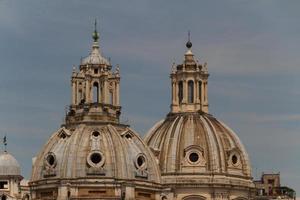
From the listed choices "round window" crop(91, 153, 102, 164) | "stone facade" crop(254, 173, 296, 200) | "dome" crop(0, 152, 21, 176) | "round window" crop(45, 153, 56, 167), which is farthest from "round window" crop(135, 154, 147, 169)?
"stone facade" crop(254, 173, 296, 200)

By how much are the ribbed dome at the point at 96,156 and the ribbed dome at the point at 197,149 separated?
1713cm

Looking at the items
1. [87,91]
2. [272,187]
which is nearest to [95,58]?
[87,91]

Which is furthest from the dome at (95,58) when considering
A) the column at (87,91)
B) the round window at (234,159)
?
the round window at (234,159)

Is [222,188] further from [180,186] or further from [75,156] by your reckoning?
[75,156]

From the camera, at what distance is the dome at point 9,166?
511 feet

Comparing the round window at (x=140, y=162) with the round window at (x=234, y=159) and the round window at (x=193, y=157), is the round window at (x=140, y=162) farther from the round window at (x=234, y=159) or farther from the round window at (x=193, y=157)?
the round window at (x=234, y=159)

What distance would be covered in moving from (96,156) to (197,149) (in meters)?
24.4

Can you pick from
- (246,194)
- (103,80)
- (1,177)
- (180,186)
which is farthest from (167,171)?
(1,177)

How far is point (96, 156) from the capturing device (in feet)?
347

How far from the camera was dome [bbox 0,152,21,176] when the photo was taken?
15588 cm

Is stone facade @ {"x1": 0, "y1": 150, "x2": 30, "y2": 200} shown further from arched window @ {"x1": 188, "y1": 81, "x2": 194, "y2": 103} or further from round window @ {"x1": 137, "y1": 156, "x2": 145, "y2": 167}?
round window @ {"x1": 137, "y1": 156, "x2": 145, "y2": 167}

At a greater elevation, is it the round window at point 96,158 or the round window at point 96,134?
the round window at point 96,134

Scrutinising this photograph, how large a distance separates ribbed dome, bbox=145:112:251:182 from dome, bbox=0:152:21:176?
111 ft

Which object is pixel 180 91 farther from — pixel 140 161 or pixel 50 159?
pixel 50 159
